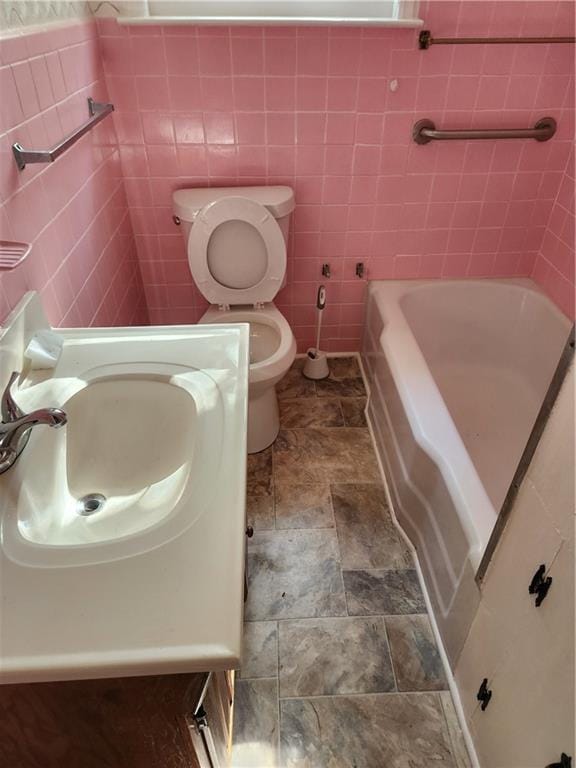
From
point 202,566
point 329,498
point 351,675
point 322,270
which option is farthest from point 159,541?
point 322,270

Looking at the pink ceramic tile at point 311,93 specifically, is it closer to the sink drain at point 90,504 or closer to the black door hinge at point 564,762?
the sink drain at point 90,504

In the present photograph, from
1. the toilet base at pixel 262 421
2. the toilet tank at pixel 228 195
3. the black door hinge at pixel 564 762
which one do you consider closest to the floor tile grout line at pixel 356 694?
the black door hinge at pixel 564 762

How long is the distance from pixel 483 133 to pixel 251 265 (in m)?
0.92

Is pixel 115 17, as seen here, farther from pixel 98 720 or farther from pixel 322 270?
pixel 98 720

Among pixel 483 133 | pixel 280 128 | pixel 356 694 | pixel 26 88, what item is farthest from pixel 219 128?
pixel 356 694

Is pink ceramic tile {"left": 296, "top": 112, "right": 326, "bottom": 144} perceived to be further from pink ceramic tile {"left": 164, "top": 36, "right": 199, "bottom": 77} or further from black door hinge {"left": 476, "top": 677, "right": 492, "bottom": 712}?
black door hinge {"left": 476, "top": 677, "right": 492, "bottom": 712}

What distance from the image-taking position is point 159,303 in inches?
85.4

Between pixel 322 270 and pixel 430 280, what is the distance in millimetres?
451

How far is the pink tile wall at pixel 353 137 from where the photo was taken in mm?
1639


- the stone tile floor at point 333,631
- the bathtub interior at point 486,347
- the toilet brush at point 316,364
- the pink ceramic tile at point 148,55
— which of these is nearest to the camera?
the stone tile floor at point 333,631

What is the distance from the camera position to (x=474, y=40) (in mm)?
1634

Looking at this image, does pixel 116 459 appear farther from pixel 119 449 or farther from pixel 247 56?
pixel 247 56

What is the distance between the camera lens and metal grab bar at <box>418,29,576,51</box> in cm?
163


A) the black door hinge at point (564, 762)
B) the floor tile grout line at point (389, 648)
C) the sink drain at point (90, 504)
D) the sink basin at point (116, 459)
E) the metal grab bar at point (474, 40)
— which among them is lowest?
the floor tile grout line at point (389, 648)
